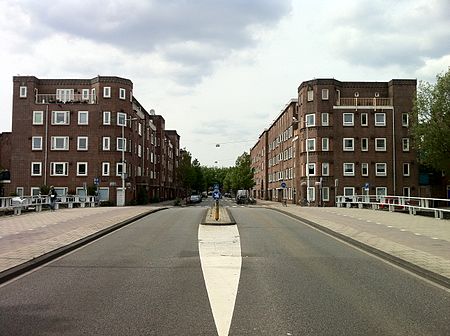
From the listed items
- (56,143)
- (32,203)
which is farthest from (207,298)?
(56,143)

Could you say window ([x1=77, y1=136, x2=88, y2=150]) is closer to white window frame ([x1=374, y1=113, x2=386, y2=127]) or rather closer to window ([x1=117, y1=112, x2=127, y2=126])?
window ([x1=117, y1=112, x2=127, y2=126])

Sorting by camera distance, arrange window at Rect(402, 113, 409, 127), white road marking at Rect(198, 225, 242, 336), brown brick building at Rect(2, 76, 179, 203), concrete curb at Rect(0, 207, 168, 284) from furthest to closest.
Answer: window at Rect(402, 113, 409, 127)
brown brick building at Rect(2, 76, 179, 203)
concrete curb at Rect(0, 207, 168, 284)
white road marking at Rect(198, 225, 242, 336)

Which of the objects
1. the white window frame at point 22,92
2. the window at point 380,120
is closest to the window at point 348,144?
the window at point 380,120

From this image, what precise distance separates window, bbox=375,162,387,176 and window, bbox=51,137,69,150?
1519 inches

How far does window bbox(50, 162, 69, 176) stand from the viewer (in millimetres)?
61625

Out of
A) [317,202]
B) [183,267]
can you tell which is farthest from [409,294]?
[317,202]

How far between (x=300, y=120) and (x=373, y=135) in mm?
9567

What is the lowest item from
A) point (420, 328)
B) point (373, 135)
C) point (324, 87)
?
point (420, 328)

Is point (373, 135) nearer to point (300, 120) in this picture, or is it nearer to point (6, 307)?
point (300, 120)

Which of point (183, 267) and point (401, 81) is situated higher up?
point (401, 81)

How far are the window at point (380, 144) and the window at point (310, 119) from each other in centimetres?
833

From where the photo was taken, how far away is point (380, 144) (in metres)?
64.6

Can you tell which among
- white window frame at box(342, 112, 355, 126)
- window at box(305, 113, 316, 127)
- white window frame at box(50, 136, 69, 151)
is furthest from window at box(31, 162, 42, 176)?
white window frame at box(342, 112, 355, 126)

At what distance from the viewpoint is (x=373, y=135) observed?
212 feet
